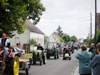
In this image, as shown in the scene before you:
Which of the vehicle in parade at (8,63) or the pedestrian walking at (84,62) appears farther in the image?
the vehicle in parade at (8,63)

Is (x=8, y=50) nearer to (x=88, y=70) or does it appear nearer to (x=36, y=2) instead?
(x=88, y=70)

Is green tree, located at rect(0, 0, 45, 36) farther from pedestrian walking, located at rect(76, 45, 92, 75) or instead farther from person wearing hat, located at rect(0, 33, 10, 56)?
pedestrian walking, located at rect(76, 45, 92, 75)

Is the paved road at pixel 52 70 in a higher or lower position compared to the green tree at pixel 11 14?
lower

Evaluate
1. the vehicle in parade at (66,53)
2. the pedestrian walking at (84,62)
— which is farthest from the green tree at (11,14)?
the pedestrian walking at (84,62)

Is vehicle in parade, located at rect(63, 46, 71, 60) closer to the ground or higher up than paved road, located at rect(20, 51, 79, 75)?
higher up

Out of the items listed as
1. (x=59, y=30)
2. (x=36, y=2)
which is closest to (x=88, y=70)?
(x=36, y=2)

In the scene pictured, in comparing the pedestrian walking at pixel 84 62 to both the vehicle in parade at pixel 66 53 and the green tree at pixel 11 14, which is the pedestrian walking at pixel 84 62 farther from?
the vehicle in parade at pixel 66 53

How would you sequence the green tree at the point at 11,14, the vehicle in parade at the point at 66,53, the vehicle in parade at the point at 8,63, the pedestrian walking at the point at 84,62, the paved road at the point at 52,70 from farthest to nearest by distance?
the vehicle in parade at the point at 66,53
the green tree at the point at 11,14
the paved road at the point at 52,70
the vehicle in parade at the point at 8,63
the pedestrian walking at the point at 84,62

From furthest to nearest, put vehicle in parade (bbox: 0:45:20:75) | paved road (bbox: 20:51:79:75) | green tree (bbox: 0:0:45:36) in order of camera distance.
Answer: green tree (bbox: 0:0:45:36)
paved road (bbox: 20:51:79:75)
vehicle in parade (bbox: 0:45:20:75)

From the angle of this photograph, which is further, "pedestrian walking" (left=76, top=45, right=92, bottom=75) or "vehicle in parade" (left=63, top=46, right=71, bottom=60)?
"vehicle in parade" (left=63, top=46, right=71, bottom=60)

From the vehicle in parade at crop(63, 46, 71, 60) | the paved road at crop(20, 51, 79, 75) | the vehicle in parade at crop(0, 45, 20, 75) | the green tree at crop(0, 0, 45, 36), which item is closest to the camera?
the vehicle in parade at crop(0, 45, 20, 75)

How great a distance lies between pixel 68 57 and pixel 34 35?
32287 millimetres

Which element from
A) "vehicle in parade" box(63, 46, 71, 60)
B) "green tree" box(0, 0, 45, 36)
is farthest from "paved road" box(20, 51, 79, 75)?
"green tree" box(0, 0, 45, 36)

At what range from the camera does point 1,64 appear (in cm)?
1066
